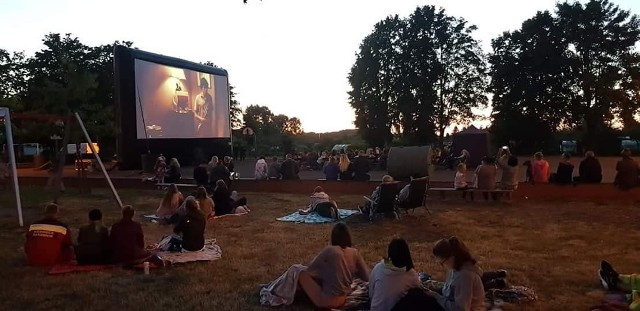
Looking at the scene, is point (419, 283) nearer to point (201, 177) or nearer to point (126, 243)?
point (126, 243)

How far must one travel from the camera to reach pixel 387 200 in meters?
11.4

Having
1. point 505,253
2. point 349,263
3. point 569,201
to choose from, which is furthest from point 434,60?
point 349,263

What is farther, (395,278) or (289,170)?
(289,170)

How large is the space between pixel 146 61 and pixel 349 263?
2082 centimetres

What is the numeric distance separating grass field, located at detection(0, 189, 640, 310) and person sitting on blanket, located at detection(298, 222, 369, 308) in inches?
10.3

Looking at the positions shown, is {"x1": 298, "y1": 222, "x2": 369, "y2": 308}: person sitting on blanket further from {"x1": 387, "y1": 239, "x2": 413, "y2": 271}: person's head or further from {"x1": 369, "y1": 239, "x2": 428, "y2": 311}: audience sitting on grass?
{"x1": 387, "y1": 239, "x2": 413, "y2": 271}: person's head

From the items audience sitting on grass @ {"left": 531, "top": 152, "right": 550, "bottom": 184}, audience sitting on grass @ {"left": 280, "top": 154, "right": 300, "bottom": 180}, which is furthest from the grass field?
audience sitting on grass @ {"left": 280, "top": 154, "right": 300, "bottom": 180}

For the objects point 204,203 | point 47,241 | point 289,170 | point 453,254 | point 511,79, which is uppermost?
point 511,79

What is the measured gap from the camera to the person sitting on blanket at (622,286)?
5009 mm

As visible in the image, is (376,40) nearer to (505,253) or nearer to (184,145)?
(184,145)

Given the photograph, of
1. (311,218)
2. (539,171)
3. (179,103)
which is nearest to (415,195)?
(311,218)

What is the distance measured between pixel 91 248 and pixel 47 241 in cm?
65

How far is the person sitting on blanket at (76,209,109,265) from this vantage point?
24.8 feet

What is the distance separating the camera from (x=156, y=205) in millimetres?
14773
